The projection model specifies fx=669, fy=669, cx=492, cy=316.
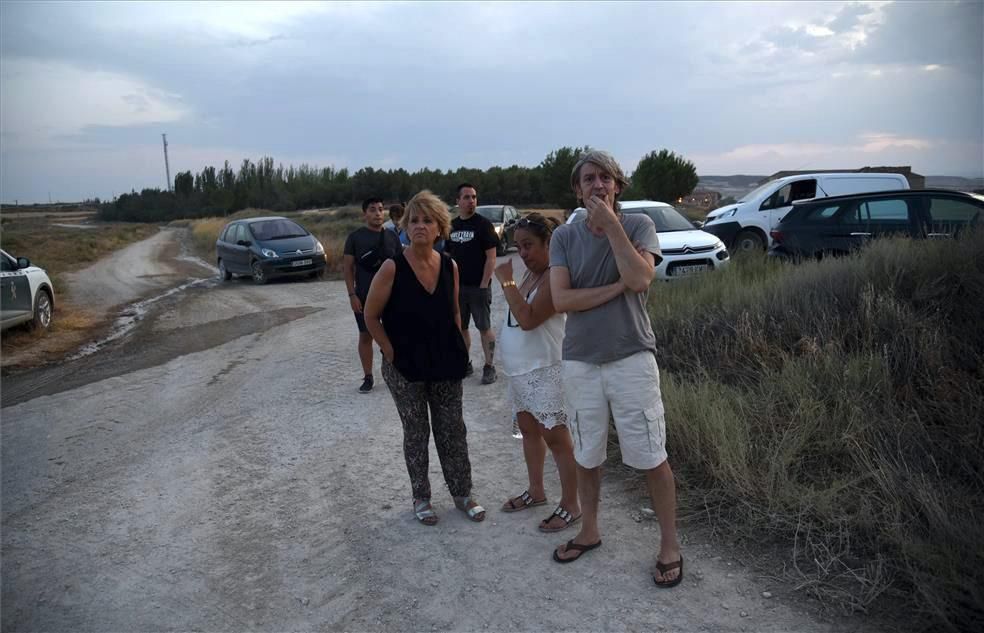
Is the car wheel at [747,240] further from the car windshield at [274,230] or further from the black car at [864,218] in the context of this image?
the car windshield at [274,230]

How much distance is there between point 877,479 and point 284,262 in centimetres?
1444

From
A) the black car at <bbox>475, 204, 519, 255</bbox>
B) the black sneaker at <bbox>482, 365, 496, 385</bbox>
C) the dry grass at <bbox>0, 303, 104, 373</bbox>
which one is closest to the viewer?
the black sneaker at <bbox>482, 365, 496, 385</bbox>

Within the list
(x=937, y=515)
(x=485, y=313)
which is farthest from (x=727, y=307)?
(x=937, y=515)

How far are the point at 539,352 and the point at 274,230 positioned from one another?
14.7 m

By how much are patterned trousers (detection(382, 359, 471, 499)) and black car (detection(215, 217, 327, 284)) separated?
1294cm

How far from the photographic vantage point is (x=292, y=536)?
3.84m

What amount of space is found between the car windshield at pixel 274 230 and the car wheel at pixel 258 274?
711mm

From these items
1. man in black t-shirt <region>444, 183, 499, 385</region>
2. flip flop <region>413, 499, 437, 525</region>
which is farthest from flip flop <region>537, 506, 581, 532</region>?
man in black t-shirt <region>444, 183, 499, 385</region>

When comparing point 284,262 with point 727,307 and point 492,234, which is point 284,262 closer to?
point 492,234

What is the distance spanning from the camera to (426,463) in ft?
13.1

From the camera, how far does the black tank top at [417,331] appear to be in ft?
12.2

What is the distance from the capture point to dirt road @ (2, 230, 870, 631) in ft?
10.1

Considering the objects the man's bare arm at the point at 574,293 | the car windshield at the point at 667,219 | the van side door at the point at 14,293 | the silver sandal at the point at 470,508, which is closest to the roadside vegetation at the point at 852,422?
the silver sandal at the point at 470,508

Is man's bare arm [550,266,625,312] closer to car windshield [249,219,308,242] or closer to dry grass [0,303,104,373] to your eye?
dry grass [0,303,104,373]
